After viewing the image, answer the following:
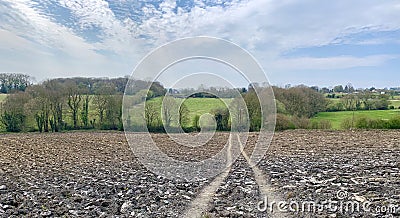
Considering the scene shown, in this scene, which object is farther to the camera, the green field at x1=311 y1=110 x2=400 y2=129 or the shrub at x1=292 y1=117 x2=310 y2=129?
the shrub at x1=292 y1=117 x2=310 y2=129

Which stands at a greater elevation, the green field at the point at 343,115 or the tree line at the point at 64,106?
the tree line at the point at 64,106

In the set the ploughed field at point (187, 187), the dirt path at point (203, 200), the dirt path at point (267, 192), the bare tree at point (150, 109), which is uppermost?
the bare tree at point (150, 109)

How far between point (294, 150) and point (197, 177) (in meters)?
7.47

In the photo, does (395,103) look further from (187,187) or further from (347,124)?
(187,187)

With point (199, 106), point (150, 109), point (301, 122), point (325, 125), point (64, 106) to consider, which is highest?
point (64, 106)

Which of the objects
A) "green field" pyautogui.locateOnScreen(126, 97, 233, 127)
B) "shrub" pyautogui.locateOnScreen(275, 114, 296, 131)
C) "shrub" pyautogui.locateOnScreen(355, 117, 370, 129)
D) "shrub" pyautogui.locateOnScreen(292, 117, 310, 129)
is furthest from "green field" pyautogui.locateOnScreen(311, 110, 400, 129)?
"green field" pyautogui.locateOnScreen(126, 97, 233, 127)

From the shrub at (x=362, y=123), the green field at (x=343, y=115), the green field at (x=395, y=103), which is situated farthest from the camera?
the green field at (x=395, y=103)

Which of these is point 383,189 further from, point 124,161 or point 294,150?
point 124,161

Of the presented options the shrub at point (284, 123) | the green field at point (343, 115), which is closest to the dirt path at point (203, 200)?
the shrub at point (284, 123)

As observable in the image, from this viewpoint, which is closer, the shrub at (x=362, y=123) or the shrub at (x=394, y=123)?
the shrub at (x=394, y=123)

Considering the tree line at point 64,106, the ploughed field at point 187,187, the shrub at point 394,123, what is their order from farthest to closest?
the tree line at point 64,106 → the shrub at point 394,123 → the ploughed field at point 187,187

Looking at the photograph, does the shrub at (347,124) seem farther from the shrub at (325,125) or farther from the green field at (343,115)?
the shrub at (325,125)

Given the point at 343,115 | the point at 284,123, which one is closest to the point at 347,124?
the point at 343,115

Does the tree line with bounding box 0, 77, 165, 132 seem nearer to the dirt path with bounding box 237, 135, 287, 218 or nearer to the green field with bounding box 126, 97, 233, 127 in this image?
the green field with bounding box 126, 97, 233, 127
